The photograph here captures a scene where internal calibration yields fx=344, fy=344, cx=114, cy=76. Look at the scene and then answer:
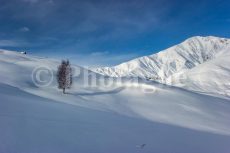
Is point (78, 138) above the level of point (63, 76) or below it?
below

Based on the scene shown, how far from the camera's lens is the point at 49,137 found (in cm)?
2038

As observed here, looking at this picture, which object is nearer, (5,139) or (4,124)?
(5,139)

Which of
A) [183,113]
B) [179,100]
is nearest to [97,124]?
[183,113]

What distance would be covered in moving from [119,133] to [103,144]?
4819 millimetres

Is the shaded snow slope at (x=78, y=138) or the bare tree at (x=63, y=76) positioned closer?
the shaded snow slope at (x=78, y=138)

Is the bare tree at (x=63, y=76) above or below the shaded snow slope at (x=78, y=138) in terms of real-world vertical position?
above

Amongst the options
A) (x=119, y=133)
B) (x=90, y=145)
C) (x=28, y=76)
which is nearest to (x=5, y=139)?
(x=90, y=145)

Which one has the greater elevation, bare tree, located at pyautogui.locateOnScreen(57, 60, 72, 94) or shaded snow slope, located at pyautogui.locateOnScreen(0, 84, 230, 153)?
bare tree, located at pyautogui.locateOnScreen(57, 60, 72, 94)

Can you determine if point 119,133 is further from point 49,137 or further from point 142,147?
point 49,137

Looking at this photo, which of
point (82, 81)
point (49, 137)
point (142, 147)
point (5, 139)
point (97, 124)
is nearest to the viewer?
point (5, 139)

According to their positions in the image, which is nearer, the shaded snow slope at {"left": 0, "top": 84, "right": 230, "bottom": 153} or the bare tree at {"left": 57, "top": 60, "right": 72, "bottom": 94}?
the shaded snow slope at {"left": 0, "top": 84, "right": 230, "bottom": 153}

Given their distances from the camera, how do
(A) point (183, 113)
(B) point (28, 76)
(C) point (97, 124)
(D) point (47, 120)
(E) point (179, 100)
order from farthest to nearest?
(B) point (28, 76) < (E) point (179, 100) < (A) point (183, 113) < (C) point (97, 124) < (D) point (47, 120)

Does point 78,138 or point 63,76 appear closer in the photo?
point 78,138

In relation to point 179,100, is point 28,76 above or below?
above
